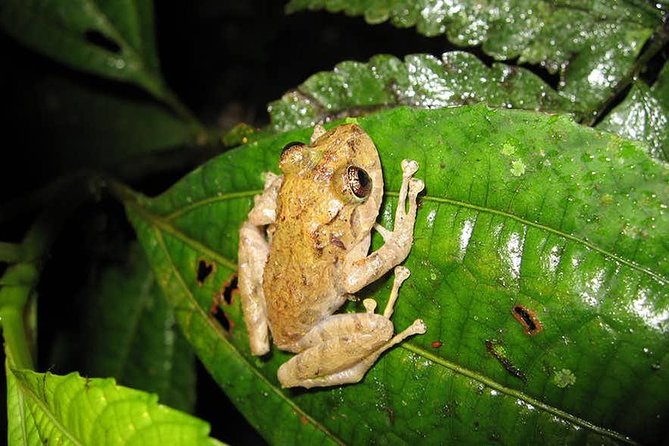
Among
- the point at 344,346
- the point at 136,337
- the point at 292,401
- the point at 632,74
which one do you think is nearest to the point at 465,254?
the point at 344,346

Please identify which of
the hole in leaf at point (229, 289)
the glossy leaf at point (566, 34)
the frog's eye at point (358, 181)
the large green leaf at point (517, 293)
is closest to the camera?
the large green leaf at point (517, 293)

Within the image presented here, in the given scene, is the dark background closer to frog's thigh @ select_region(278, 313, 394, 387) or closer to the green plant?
the green plant

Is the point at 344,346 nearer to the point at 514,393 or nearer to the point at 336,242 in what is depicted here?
the point at 336,242

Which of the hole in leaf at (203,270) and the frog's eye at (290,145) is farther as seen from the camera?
the hole in leaf at (203,270)

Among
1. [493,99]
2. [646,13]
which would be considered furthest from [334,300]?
[646,13]

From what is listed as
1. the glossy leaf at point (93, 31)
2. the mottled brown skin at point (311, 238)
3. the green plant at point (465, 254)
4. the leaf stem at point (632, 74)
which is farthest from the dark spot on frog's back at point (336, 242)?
the glossy leaf at point (93, 31)

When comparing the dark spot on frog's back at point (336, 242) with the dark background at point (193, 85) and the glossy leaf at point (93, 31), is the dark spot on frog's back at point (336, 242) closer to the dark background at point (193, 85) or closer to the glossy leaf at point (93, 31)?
the dark background at point (193, 85)
